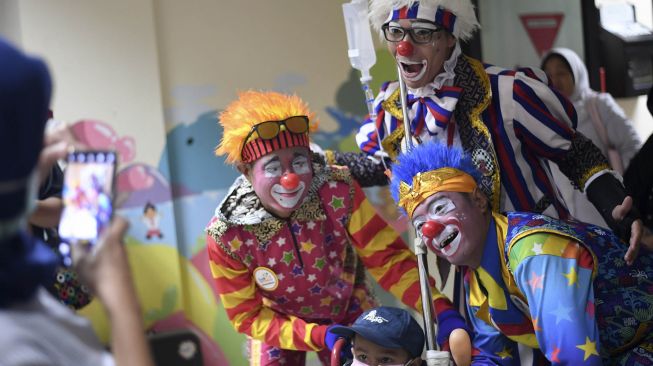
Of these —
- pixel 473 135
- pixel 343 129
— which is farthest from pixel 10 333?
pixel 343 129

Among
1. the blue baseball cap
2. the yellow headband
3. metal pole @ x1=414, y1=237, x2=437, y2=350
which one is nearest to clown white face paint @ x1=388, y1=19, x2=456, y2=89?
the yellow headband

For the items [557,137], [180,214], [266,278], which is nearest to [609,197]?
[557,137]

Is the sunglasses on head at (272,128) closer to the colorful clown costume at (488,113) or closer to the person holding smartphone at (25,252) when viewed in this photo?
the colorful clown costume at (488,113)

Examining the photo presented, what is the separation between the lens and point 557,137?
3016 millimetres

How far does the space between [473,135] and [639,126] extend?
3.51 meters

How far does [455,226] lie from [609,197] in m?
0.54

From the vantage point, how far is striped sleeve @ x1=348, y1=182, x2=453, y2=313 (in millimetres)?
3367

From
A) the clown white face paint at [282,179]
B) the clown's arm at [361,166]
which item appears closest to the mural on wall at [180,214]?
the clown's arm at [361,166]

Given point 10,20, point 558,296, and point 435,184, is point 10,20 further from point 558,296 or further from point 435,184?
point 558,296

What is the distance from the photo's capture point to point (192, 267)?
488cm

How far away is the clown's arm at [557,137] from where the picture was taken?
2.97 meters

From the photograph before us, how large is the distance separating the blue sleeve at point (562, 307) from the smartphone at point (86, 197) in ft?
4.54

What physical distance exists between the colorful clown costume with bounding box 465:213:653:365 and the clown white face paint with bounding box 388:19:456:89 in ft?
1.90

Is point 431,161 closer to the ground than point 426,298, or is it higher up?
higher up
